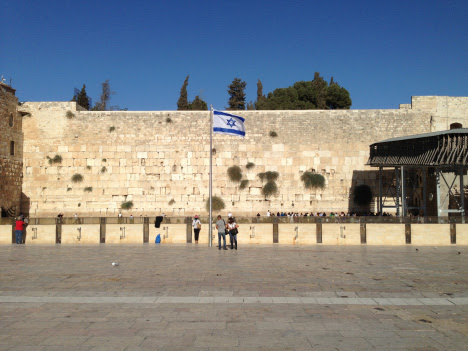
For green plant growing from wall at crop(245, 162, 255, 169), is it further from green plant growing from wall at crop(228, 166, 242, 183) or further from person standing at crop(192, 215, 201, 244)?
person standing at crop(192, 215, 201, 244)

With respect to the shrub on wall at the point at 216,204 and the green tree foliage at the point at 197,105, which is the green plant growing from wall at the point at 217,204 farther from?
the green tree foliage at the point at 197,105

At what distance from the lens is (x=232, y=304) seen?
5457mm

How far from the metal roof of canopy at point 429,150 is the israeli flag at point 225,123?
27.0 feet

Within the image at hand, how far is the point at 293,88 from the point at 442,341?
37.1 metres

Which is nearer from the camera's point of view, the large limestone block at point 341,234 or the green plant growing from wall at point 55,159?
the large limestone block at point 341,234

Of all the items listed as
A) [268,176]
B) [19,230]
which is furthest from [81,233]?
[268,176]

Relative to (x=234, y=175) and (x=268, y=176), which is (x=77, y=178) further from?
(x=268, y=176)

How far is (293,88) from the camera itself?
39.7 meters

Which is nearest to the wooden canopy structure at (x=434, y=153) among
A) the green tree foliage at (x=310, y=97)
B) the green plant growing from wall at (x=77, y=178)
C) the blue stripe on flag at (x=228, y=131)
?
the blue stripe on flag at (x=228, y=131)

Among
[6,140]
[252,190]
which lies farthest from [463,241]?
[6,140]

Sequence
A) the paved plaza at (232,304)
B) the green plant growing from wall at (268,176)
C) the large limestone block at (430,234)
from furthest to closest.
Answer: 1. the green plant growing from wall at (268,176)
2. the large limestone block at (430,234)
3. the paved plaza at (232,304)

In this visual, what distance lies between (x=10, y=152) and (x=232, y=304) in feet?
65.7

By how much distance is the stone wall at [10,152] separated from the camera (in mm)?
20688

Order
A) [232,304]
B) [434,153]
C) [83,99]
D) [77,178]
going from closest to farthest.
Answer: [232,304] < [434,153] < [77,178] < [83,99]
